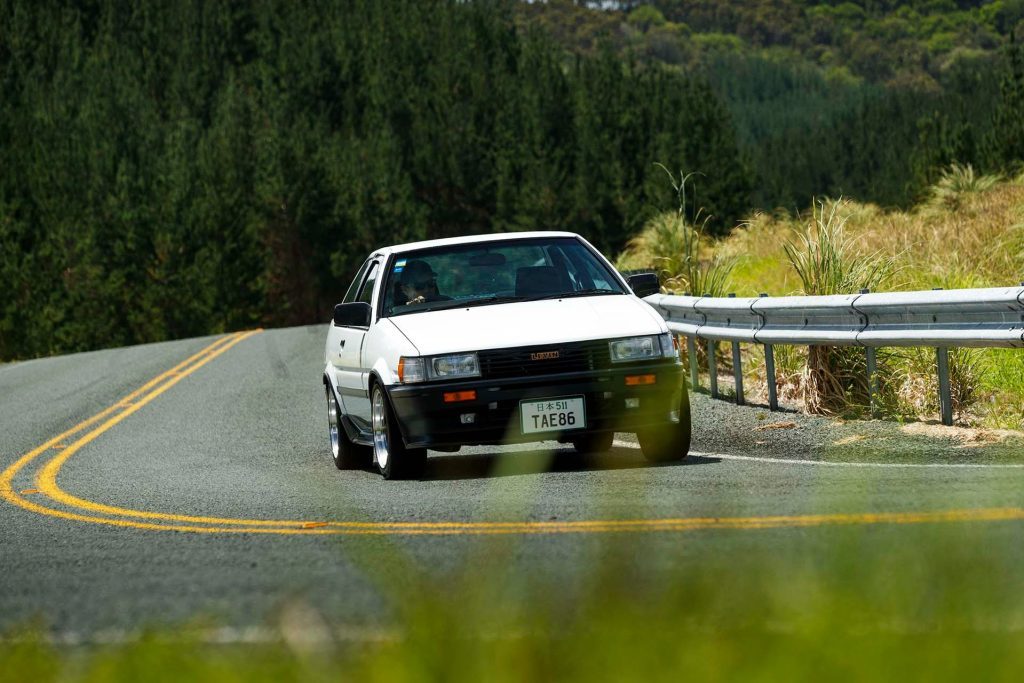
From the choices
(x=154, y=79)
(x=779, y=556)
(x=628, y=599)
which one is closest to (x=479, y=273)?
(x=779, y=556)

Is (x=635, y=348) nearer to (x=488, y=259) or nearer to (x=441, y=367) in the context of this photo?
(x=441, y=367)

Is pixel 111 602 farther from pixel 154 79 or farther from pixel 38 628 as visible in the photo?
pixel 154 79

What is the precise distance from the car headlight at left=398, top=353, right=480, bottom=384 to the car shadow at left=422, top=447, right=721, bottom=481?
0.66 metres

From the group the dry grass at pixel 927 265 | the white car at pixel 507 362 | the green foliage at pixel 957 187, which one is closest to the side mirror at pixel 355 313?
the white car at pixel 507 362

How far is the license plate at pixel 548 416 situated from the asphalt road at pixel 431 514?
0.31 meters

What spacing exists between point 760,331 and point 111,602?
8.17m

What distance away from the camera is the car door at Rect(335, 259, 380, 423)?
395 inches

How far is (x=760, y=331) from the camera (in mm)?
12578

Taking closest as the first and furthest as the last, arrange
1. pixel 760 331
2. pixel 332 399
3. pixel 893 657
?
pixel 893 657 → pixel 332 399 → pixel 760 331

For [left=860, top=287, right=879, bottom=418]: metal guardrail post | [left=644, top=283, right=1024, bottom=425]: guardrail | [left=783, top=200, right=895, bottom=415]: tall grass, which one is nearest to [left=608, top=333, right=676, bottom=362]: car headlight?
[left=644, top=283, right=1024, bottom=425]: guardrail

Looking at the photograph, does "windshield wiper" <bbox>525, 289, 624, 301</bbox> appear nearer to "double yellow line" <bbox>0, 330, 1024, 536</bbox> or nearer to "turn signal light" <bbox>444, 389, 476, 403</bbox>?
"turn signal light" <bbox>444, 389, 476, 403</bbox>

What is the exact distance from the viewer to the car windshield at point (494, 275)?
10023mm

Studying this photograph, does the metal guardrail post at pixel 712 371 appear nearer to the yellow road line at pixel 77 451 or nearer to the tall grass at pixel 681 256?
the tall grass at pixel 681 256

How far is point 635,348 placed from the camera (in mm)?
9086
